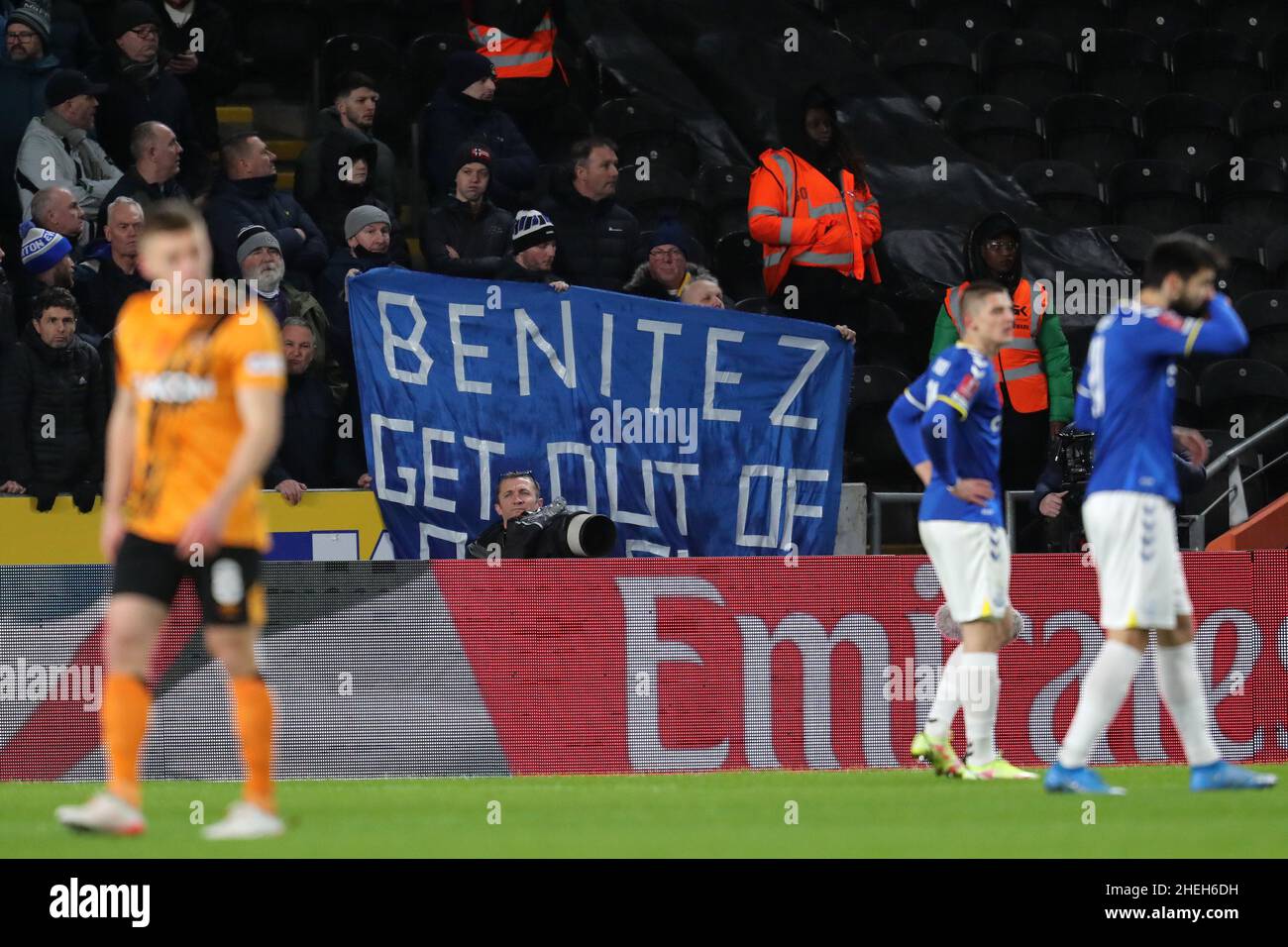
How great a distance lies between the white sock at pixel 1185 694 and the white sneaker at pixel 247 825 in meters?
3.30

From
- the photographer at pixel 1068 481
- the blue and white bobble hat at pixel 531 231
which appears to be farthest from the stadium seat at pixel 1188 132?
the blue and white bobble hat at pixel 531 231

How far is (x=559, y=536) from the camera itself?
1062 centimetres

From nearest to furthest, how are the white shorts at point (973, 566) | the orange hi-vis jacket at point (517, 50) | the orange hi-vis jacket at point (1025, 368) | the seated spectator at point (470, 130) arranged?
1. the white shorts at point (973, 566)
2. the orange hi-vis jacket at point (1025, 368)
3. the seated spectator at point (470, 130)
4. the orange hi-vis jacket at point (517, 50)

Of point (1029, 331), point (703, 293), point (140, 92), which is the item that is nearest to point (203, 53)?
point (140, 92)

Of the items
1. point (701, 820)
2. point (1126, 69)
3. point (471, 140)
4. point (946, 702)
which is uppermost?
point (1126, 69)

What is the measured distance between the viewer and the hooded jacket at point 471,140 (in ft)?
42.1

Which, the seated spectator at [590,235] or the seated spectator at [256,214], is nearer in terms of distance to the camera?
the seated spectator at [256,214]

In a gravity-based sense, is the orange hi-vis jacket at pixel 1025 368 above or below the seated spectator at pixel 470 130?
below

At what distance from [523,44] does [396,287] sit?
309 centimetres

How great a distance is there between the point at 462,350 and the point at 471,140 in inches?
75.4

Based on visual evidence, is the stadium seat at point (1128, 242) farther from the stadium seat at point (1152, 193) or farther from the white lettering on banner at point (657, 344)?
the white lettering on banner at point (657, 344)

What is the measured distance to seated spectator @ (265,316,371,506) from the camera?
36.1 feet

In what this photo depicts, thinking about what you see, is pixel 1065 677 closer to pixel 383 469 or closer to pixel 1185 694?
pixel 1185 694
